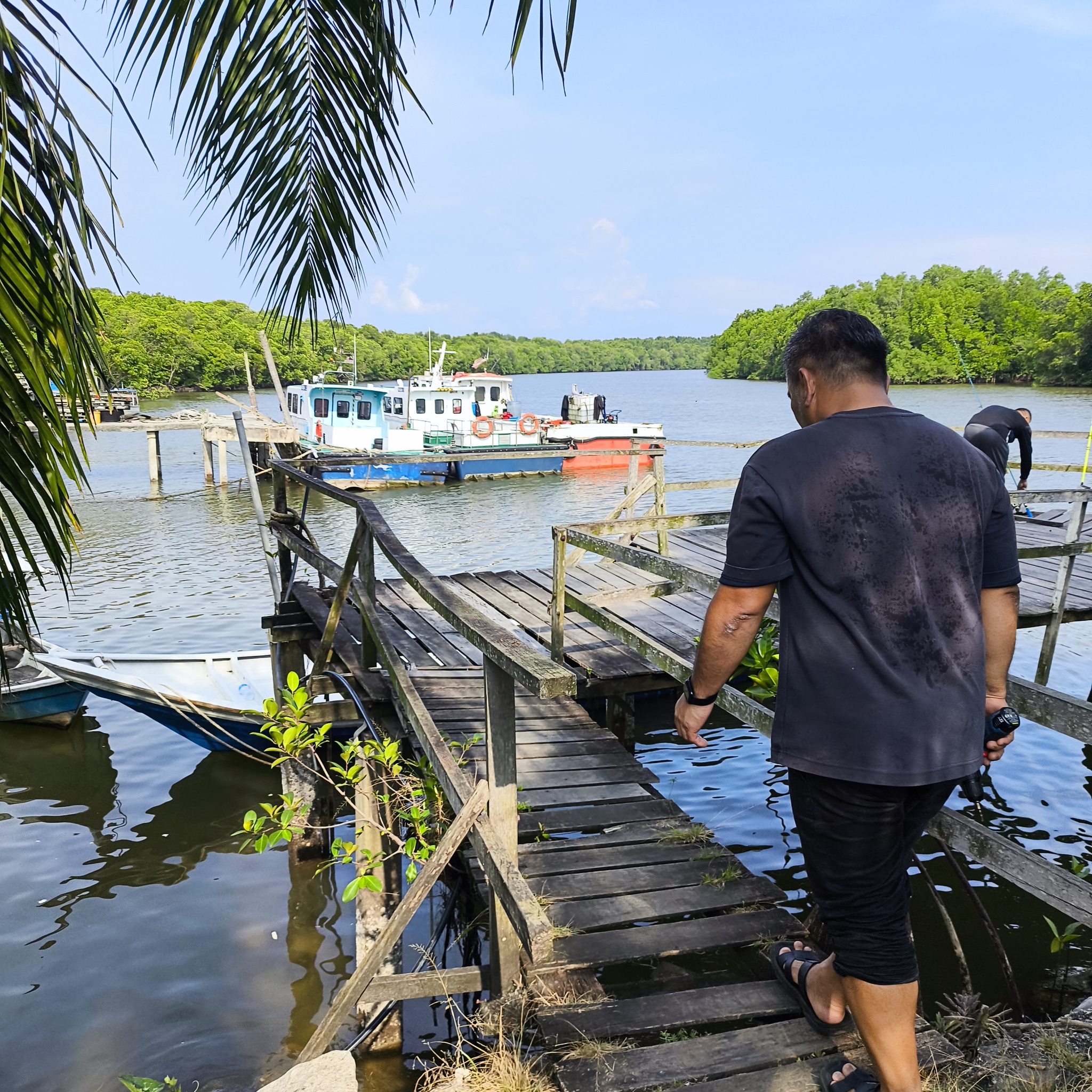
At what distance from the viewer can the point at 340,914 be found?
6809mm

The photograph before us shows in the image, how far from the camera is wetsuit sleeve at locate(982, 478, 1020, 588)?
7.55 feet

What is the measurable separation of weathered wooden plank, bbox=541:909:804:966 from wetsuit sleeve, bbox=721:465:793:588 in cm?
182

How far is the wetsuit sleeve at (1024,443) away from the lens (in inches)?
328

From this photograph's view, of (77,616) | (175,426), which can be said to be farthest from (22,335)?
(175,426)

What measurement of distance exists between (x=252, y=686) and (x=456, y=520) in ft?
56.2

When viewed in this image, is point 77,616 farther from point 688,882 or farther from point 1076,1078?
point 1076,1078

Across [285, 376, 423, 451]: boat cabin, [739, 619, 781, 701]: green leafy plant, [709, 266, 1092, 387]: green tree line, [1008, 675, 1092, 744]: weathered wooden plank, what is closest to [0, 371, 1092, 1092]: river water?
[739, 619, 781, 701]: green leafy plant

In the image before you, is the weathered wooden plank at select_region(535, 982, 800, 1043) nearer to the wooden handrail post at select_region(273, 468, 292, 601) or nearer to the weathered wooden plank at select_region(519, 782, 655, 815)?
the weathered wooden plank at select_region(519, 782, 655, 815)

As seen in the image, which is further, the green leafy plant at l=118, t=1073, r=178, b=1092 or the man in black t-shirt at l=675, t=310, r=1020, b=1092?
the green leafy plant at l=118, t=1073, r=178, b=1092

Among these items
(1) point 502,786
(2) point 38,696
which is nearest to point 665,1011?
(1) point 502,786

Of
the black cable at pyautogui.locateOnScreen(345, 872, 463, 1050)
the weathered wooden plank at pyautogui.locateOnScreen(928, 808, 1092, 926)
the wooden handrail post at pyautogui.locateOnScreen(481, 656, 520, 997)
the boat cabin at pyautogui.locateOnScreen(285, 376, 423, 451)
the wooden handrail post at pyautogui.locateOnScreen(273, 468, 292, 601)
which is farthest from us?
the boat cabin at pyautogui.locateOnScreen(285, 376, 423, 451)

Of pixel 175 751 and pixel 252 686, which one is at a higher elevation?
pixel 252 686

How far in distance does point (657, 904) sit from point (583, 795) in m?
1.06

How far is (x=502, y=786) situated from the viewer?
3.20 m
